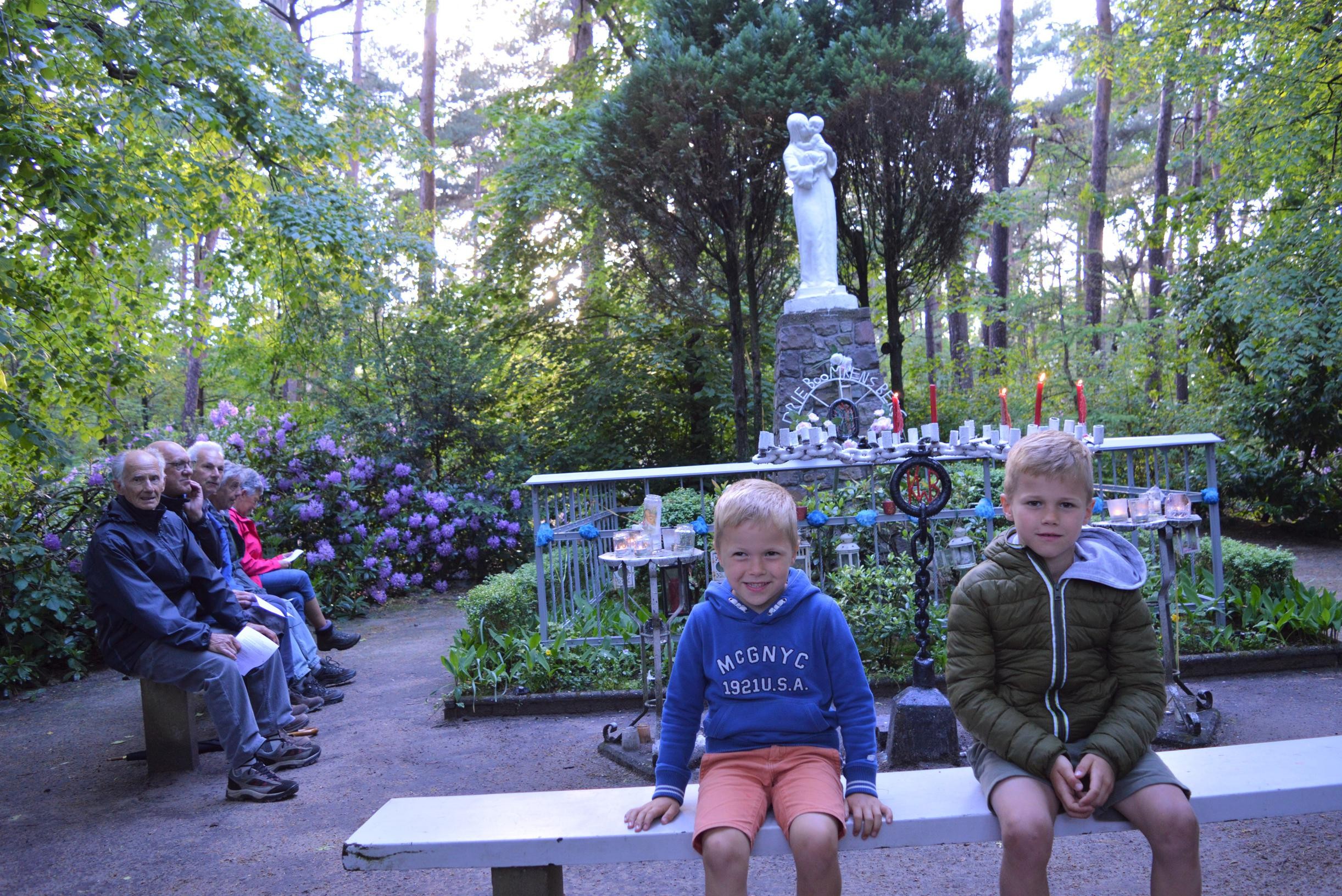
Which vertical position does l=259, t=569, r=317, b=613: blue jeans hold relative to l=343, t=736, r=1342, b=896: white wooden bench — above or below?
above

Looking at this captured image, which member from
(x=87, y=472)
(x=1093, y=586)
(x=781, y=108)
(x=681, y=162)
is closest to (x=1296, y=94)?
(x=781, y=108)

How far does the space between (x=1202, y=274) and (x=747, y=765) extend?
12.9 meters

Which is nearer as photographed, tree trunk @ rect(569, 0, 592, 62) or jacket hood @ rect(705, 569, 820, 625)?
jacket hood @ rect(705, 569, 820, 625)

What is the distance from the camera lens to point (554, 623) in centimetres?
623

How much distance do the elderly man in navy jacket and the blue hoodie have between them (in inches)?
105

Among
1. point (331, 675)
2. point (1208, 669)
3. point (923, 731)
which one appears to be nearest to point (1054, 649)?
point (923, 731)

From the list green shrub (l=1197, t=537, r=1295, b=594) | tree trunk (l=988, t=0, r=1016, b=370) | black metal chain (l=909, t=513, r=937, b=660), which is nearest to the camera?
black metal chain (l=909, t=513, r=937, b=660)

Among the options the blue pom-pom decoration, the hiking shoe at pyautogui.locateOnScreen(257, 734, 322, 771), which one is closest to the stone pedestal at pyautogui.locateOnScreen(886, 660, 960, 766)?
the blue pom-pom decoration

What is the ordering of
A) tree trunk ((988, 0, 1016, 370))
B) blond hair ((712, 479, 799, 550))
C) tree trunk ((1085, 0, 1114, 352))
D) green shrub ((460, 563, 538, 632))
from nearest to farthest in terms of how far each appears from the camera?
blond hair ((712, 479, 799, 550)) → green shrub ((460, 563, 538, 632)) → tree trunk ((988, 0, 1016, 370)) → tree trunk ((1085, 0, 1114, 352))

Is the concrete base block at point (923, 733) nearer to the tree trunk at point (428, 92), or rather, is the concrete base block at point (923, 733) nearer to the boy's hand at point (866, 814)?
the boy's hand at point (866, 814)

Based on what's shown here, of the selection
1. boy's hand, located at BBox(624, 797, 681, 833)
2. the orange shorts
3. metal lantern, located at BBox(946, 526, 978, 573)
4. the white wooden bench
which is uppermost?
metal lantern, located at BBox(946, 526, 978, 573)

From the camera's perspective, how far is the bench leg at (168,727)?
461 cm

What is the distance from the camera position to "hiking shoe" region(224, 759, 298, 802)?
422 centimetres

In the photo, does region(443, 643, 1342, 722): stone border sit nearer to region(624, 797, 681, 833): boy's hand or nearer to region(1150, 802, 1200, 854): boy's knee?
region(624, 797, 681, 833): boy's hand
